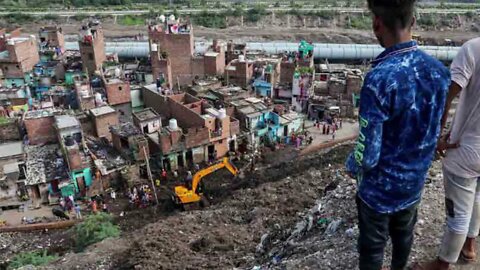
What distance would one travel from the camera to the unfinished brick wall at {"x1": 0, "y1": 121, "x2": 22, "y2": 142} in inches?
823

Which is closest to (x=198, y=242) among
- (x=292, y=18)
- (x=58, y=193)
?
(x=58, y=193)

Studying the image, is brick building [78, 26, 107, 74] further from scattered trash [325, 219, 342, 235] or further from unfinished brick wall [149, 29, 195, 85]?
scattered trash [325, 219, 342, 235]

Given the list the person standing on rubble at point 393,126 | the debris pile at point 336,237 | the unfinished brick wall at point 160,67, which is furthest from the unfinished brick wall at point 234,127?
the person standing on rubble at point 393,126

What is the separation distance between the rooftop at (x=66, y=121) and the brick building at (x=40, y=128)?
484 millimetres

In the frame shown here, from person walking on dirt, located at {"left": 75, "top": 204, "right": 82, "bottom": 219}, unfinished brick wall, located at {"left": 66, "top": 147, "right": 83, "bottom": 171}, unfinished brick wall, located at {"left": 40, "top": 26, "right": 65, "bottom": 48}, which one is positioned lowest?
person walking on dirt, located at {"left": 75, "top": 204, "right": 82, "bottom": 219}

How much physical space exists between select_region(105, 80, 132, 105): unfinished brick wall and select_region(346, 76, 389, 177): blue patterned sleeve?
22.0m

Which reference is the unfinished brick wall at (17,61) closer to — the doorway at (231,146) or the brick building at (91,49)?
the brick building at (91,49)

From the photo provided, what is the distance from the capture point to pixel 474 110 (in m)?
4.02

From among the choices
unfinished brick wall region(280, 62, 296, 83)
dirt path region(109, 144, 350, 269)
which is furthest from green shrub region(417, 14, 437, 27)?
dirt path region(109, 144, 350, 269)

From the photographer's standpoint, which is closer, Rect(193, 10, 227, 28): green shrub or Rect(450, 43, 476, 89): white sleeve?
Rect(450, 43, 476, 89): white sleeve

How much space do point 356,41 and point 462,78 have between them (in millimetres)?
48523

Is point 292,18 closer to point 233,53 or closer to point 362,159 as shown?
point 233,53

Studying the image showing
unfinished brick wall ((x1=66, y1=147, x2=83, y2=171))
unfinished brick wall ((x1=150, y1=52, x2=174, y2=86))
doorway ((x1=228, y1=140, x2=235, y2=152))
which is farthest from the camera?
unfinished brick wall ((x1=150, y1=52, x2=174, y2=86))

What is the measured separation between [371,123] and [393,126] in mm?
269
